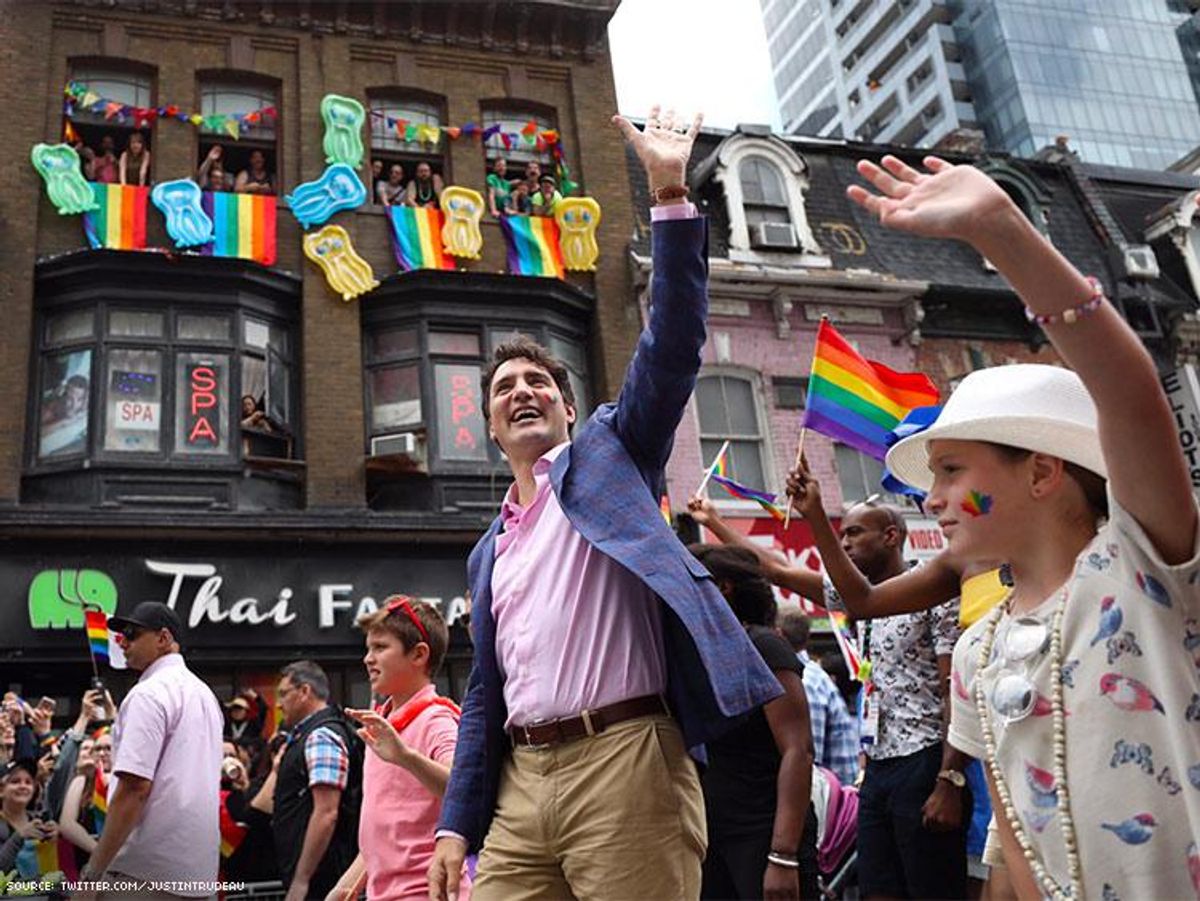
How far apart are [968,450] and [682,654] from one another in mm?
1031

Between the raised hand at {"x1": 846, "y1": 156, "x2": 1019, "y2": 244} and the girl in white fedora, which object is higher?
the raised hand at {"x1": 846, "y1": 156, "x2": 1019, "y2": 244}

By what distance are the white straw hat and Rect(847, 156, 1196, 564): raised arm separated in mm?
220

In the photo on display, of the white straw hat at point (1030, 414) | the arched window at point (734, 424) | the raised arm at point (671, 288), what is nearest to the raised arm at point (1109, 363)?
the white straw hat at point (1030, 414)

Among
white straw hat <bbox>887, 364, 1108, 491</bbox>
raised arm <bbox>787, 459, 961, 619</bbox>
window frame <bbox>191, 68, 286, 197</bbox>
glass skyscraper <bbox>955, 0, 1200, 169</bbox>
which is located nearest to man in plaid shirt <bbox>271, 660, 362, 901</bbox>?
raised arm <bbox>787, 459, 961, 619</bbox>

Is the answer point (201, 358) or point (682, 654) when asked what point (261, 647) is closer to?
point (201, 358)

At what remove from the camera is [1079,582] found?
83.1 inches

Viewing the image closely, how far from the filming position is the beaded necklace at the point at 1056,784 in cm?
205

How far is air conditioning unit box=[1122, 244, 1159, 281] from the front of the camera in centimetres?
1959

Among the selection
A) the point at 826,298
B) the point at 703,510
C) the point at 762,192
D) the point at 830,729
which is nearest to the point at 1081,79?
the point at 762,192

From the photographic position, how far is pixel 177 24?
53.1ft

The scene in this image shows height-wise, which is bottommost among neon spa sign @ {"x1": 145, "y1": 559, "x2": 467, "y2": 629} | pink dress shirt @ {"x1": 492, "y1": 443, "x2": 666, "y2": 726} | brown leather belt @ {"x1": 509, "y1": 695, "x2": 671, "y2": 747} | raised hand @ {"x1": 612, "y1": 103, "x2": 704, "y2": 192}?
brown leather belt @ {"x1": 509, "y1": 695, "x2": 671, "y2": 747}

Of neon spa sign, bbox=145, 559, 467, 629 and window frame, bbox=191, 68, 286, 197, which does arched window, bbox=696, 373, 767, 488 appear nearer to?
neon spa sign, bbox=145, 559, 467, 629

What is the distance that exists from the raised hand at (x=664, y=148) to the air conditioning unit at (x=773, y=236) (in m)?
14.8

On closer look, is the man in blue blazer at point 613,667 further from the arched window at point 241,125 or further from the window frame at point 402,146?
the window frame at point 402,146
